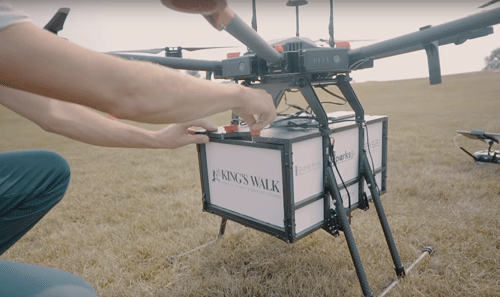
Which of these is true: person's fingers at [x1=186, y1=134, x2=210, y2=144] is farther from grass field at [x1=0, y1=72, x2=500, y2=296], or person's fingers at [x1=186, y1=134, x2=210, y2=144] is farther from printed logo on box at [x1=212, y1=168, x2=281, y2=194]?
grass field at [x1=0, y1=72, x2=500, y2=296]

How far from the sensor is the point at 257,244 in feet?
8.13

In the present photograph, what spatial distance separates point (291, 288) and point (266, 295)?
0.52 feet

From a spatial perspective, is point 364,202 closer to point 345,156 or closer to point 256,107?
point 345,156

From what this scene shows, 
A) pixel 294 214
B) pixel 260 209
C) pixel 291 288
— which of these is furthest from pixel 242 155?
pixel 291 288

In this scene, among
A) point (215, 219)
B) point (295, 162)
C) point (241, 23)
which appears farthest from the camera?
point (215, 219)

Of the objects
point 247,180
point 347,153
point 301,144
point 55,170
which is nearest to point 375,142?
point 347,153

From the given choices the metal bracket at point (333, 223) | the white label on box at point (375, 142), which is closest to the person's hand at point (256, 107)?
the metal bracket at point (333, 223)

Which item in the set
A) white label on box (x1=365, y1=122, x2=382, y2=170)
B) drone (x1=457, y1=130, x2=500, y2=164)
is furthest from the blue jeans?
drone (x1=457, y1=130, x2=500, y2=164)

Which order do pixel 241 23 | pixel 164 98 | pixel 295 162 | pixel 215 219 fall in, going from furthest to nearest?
pixel 215 219 < pixel 295 162 < pixel 241 23 < pixel 164 98

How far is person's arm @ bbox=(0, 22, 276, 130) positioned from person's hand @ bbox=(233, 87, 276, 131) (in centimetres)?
18

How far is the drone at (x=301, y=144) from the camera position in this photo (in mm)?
1554

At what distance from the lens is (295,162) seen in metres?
1.60

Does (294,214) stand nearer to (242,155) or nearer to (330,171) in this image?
(330,171)

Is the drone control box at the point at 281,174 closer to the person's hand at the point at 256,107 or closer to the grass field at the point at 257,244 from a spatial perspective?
the person's hand at the point at 256,107
